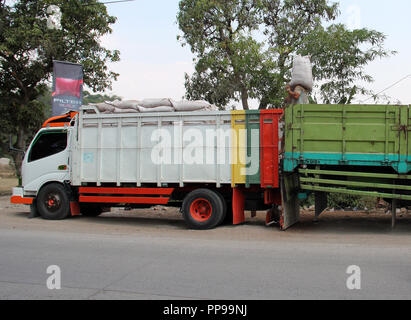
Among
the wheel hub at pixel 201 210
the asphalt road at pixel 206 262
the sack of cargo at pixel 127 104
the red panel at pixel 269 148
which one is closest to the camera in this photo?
the asphalt road at pixel 206 262

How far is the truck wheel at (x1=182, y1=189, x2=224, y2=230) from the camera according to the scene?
10000mm

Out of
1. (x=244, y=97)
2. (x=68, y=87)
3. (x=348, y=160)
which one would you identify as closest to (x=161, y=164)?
(x=348, y=160)

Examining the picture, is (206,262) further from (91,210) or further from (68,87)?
(68,87)

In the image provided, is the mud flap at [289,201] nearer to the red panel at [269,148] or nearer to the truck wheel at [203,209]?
the red panel at [269,148]

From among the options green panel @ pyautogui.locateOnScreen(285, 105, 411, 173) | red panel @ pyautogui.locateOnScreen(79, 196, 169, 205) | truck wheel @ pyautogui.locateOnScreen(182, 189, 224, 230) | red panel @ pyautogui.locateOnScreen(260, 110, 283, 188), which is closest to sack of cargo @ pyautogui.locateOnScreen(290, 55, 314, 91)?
red panel @ pyautogui.locateOnScreen(260, 110, 283, 188)

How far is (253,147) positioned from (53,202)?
5700mm

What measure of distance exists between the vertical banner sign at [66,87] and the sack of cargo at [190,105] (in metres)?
7.30

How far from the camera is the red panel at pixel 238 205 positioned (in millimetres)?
10047

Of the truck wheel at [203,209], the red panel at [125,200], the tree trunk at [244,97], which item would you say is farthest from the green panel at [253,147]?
the tree trunk at [244,97]

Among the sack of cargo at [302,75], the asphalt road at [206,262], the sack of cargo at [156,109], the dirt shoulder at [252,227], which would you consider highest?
the sack of cargo at [302,75]

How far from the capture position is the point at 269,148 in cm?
967

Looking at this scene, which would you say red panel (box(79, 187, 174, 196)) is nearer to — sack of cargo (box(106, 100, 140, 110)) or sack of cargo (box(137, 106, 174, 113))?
sack of cargo (box(137, 106, 174, 113))
